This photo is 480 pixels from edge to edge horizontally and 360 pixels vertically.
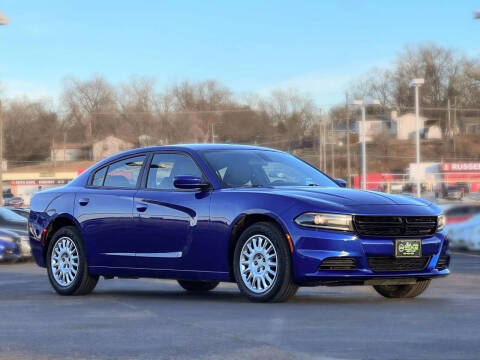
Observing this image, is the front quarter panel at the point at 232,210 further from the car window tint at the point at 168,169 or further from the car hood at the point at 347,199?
the car window tint at the point at 168,169

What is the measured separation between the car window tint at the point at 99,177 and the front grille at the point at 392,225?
3425 mm

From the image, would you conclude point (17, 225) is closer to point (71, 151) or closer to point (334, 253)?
point (334, 253)

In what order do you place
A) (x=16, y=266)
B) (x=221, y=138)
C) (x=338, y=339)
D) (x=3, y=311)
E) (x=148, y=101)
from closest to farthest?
1. (x=338, y=339)
2. (x=3, y=311)
3. (x=16, y=266)
4. (x=148, y=101)
5. (x=221, y=138)

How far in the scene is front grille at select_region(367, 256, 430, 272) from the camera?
377 inches

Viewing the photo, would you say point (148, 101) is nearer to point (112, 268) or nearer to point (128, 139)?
point (128, 139)

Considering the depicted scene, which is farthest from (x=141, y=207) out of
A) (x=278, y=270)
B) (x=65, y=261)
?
(x=278, y=270)

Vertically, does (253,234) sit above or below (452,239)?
above

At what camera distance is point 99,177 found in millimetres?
11867

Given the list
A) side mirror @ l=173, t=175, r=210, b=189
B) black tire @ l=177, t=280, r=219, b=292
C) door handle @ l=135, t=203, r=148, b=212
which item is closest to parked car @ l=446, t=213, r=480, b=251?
black tire @ l=177, t=280, r=219, b=292

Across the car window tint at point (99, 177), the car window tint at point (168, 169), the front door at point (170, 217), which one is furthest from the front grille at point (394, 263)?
the car window tint at point (99, 177)

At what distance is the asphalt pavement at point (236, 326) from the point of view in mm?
6469

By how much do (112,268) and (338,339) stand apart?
473cm

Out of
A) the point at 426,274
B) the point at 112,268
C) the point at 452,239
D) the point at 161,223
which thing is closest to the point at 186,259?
the point at 161,223

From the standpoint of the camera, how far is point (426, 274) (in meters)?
9.91
